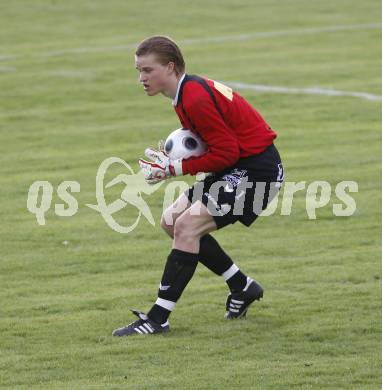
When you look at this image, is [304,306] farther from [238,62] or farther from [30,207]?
[238,62]

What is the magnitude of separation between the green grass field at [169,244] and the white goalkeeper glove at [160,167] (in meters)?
1.04

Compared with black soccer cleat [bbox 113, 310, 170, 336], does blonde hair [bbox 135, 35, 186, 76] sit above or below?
above

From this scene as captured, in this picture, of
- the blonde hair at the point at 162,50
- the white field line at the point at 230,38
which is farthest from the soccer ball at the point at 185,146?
the white field line at the point at 230,38

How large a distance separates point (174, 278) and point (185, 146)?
86 centimetres

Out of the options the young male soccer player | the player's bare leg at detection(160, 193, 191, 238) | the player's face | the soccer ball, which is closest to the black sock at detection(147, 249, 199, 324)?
the young male soccer player

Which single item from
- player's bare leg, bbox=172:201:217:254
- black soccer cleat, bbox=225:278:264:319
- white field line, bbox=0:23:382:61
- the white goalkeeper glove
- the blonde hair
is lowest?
black soccer cleat, bbox=225:278:264:319

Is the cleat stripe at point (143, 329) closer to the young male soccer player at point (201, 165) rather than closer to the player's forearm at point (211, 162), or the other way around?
the young male soccer player at point (201, 165)

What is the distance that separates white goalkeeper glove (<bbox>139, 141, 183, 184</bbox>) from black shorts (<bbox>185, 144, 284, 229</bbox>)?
270 mm

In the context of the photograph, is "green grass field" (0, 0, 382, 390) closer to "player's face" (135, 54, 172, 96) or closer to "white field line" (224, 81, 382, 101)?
"white field line" (224, 81, 382, 101)

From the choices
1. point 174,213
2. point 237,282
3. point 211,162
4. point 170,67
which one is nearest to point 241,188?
point 211,162

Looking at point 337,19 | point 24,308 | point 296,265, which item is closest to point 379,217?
point 296,265

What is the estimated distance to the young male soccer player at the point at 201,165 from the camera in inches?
287

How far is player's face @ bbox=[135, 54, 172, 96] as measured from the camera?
7348 millimetres

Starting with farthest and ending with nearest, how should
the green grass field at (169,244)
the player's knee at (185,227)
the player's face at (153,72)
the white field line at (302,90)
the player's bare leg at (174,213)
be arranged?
the white field line at (302,90) < the player's bare leg at (174,213) < the player's knee at (185,227) < the player's face at (153,72) < the green grass field at (169,244)
